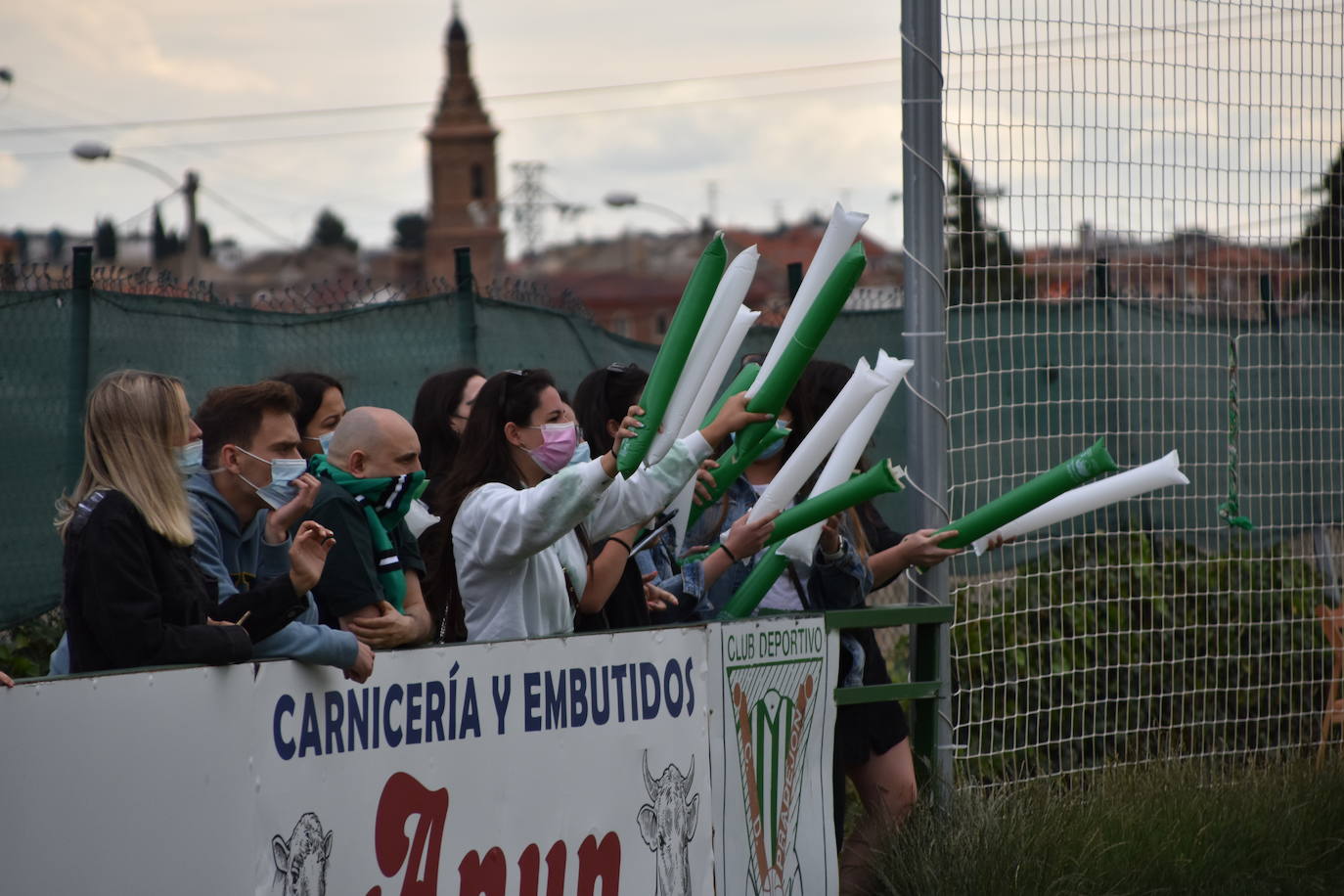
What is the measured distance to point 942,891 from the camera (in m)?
5.20

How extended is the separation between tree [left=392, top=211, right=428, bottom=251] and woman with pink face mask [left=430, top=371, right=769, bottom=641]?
127 meters

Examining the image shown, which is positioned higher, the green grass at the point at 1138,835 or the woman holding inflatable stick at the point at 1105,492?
the woman holding inflatable stick at the point at 1105,492

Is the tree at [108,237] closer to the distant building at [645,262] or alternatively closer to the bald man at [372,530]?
the distant building at [645,262]

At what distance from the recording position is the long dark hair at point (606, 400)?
527cm

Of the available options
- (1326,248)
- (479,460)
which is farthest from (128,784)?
(1326,248)

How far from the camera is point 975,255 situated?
6.70m

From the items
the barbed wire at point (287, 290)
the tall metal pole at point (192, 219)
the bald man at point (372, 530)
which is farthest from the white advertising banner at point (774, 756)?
the tall metal pole at point (192, 219)

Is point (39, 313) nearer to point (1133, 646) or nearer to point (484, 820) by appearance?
point (484, 820)

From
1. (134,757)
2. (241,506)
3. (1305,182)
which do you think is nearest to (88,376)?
(241,506)

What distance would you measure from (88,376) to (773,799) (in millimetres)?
3196

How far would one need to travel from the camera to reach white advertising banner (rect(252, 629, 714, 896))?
3.62 m

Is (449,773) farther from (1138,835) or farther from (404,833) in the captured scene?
(1138,835)

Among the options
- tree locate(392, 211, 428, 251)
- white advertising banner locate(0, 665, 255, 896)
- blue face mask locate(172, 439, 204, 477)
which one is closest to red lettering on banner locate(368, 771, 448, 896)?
white advertising banner locate(0, 665, 255, 896)

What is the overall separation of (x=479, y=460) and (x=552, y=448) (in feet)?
0.65
